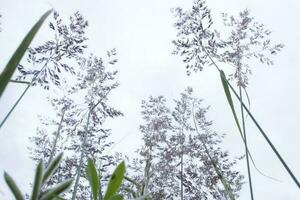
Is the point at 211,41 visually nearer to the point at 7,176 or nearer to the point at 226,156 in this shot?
the point at 7,176

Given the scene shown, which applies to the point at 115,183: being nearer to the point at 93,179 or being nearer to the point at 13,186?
the point at 93,179

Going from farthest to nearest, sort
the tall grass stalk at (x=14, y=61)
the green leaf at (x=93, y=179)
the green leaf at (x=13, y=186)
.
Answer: the green leaf at (x=93, y=179)
the green leaf at (x=13, y=186)
the tall grass stalk at (x=14, y=61)

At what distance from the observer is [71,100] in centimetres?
848

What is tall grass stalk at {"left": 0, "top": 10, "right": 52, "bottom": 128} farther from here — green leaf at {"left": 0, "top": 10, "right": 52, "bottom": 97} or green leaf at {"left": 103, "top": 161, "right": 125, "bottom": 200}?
green leaf at {"left": 103, "top": 161, "right": 125, "bottom": 200}

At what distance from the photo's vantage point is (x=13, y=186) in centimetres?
61

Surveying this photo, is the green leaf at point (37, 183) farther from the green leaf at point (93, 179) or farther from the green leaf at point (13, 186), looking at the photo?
the green leaf at point (93, 179)

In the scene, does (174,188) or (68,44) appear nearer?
(68,44)

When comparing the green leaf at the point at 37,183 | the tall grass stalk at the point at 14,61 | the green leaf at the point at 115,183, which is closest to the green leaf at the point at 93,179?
the green leaf at the point at 115,183

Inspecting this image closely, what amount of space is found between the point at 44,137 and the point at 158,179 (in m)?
3.68

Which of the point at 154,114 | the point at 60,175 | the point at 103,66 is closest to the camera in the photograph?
the point at 103,66

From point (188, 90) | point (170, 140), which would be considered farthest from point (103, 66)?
point (188, 90)

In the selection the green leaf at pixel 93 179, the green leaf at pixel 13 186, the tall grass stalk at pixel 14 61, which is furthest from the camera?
the green leaf at pixel 93 179

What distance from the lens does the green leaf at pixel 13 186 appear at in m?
0.60

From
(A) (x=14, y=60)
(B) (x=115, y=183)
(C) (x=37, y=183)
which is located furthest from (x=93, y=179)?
(A) (x=14, y=60)
